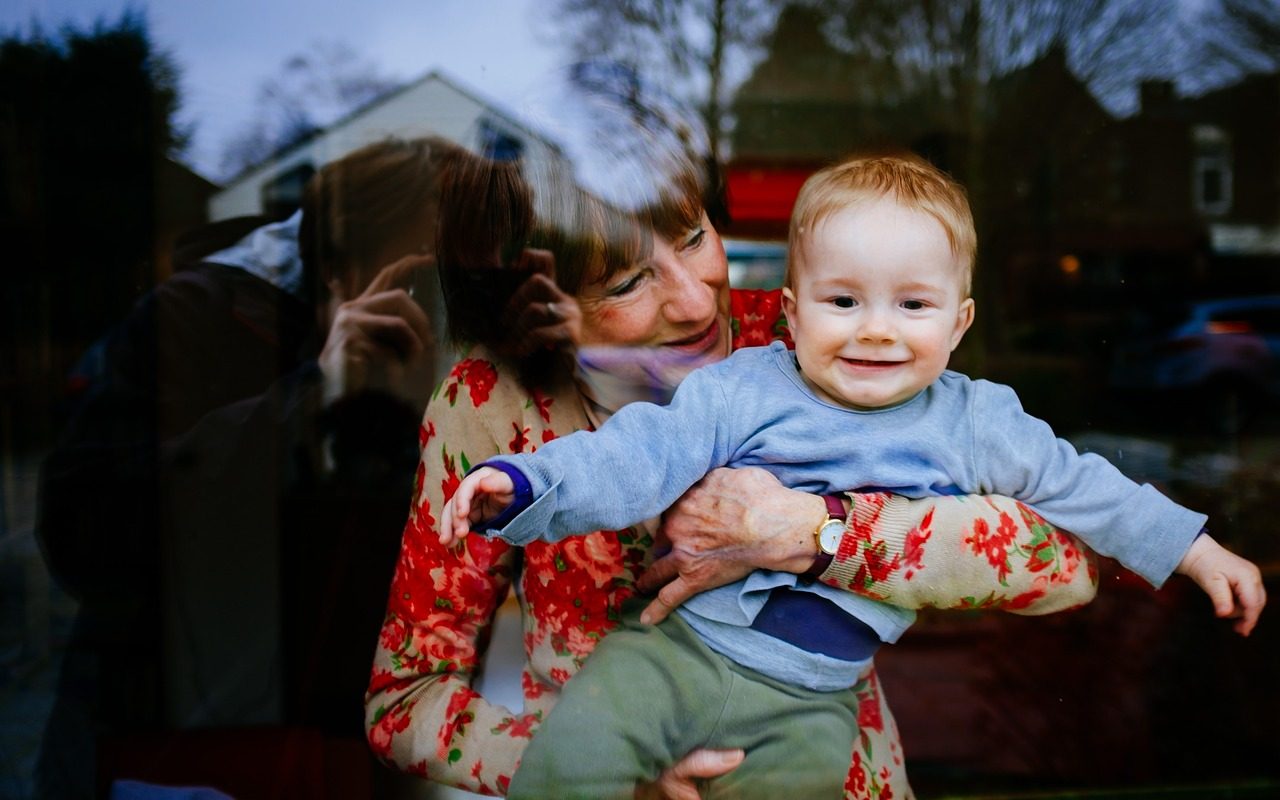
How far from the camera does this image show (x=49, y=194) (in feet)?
7.80

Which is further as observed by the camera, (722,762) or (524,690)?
(524,690)

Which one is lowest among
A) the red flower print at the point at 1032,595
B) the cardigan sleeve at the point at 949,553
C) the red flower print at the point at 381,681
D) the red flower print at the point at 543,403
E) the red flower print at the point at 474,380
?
the red flower print at the point at 381,681

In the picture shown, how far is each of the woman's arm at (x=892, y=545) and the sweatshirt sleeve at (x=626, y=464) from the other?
6 cm

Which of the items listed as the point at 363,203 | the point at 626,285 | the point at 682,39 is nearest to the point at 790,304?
the point at 626,285

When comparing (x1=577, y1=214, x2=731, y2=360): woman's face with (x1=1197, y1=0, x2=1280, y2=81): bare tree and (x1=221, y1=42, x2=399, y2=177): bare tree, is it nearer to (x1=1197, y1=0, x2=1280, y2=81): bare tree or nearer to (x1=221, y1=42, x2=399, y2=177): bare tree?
(x1=221, y1=42, x2=399, y2=177): bare tree

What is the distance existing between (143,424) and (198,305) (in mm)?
346

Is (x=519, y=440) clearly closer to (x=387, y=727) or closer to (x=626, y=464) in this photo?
(x=626, y=464)

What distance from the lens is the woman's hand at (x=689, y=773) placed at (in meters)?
1.29

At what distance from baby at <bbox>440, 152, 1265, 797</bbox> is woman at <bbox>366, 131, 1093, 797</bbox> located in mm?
81

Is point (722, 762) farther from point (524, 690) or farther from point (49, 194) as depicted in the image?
point (49, 194)

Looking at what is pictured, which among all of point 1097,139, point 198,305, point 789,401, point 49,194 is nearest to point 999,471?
point 789,401

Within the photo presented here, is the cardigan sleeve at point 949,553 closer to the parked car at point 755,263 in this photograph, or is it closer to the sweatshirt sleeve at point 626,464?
the sweatshirt sleeve at point 626,464

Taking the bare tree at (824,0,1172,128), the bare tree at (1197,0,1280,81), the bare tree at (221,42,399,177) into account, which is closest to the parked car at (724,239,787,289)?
the bare tree at (221,42,399,177)

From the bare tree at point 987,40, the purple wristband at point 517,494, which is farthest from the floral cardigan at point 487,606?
the bare tree at point 987,40
